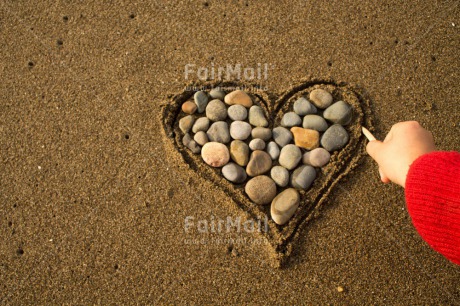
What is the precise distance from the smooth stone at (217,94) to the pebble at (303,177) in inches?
23.9

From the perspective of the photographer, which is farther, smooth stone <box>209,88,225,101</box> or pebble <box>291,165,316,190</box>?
smooth stone <box>209,88,225,101</box>

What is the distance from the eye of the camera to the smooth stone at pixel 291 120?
2.11 metres

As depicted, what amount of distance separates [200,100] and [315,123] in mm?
668

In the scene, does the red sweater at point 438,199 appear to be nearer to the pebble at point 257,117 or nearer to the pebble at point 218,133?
the pebble at point 257,117

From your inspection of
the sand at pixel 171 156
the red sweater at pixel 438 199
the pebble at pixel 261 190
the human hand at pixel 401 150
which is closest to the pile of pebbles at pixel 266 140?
the pebble at pixel 261 190

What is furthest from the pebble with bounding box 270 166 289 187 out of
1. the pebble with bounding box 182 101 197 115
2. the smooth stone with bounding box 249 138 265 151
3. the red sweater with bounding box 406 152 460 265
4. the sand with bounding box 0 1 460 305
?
the red sweater with bounding box 406 152 460 265

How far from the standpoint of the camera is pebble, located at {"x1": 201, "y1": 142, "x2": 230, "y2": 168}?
2062mm

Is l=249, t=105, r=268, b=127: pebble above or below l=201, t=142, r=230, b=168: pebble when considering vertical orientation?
above

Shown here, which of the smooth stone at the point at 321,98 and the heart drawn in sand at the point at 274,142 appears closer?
the heart drawn in sand at the point at 274,142

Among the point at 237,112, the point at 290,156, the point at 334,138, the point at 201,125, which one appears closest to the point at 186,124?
the point at 201,125

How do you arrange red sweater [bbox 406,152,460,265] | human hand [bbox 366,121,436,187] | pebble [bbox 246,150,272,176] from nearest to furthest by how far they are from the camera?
1. red sweater [bbox 406,152,460,265]
2. human hand [bbox 366,121,436,187]
3. pebble [bbox 246,150,272,176]

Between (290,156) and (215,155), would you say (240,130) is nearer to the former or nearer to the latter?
(215,155)

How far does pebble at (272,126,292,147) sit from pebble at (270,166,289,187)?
0.14 m

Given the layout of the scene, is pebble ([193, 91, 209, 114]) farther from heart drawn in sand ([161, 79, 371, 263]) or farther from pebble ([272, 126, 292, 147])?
pebble ([272, 126, 292, 147])
